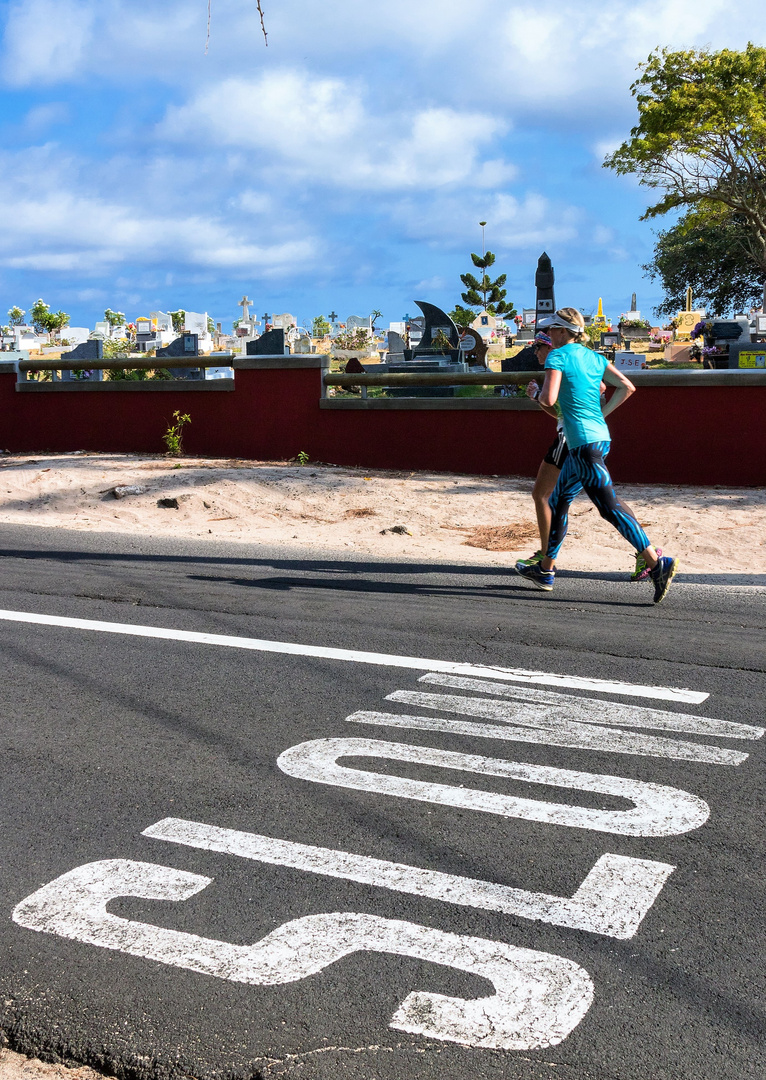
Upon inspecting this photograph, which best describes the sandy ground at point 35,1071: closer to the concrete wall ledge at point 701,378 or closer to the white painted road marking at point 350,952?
the white painted road marking at point 350,952

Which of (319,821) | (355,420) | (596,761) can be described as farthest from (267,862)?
(355,420)

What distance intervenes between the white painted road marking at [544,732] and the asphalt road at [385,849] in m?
0.02

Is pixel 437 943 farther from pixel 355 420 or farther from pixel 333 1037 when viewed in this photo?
pixel 355 420

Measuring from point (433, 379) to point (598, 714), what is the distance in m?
9.06

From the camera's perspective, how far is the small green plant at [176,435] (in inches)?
568

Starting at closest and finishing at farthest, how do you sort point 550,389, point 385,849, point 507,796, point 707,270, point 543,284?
1. point 385,849
2. point 507,796
3. point 550,389
4. point 543,284
5. point 707,270

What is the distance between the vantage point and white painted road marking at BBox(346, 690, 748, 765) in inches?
157

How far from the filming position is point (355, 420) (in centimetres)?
1343

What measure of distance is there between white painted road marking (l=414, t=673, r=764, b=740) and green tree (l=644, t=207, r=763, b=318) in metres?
47.5

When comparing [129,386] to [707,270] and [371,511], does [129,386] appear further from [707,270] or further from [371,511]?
[707,270]

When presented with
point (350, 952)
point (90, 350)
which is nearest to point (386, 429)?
point (350, 952)

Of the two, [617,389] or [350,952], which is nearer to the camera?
[350,952]

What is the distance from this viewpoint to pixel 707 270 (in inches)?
2048

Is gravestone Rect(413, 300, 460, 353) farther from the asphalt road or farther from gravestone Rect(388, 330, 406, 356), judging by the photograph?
the asphalt road
